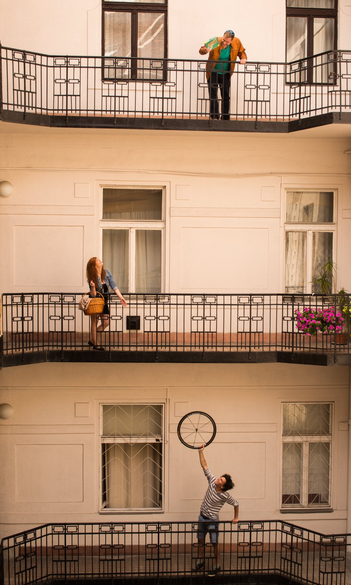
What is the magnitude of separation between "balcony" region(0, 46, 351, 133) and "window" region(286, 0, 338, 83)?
6 centimetres

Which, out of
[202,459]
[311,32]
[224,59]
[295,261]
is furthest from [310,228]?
[202,459]

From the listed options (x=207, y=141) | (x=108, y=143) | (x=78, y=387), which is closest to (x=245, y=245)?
(x=207, y=141)

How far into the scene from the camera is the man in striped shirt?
1055cm

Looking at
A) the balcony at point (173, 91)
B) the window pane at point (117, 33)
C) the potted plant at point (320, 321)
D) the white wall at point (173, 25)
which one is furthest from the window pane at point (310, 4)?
the potted plant at point (320, 321)

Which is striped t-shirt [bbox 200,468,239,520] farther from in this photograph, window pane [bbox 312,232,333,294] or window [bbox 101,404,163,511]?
window pane [bbox 312,232,333,294]

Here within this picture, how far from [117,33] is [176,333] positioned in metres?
5.51

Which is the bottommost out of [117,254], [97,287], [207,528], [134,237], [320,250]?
[207,528]

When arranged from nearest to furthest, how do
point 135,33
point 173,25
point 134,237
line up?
point 173,25
point 135,33
point 134,237

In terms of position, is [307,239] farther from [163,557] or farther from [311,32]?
[163,557]

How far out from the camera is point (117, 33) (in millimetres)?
12102

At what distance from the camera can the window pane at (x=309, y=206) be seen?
12.4 meters

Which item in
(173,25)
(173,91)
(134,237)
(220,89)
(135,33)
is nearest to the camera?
(220,89)

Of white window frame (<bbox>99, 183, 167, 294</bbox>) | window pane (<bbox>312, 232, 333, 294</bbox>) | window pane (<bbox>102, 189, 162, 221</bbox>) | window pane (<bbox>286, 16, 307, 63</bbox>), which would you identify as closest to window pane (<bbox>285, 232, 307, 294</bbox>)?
window pane (<bbox>312, 232, 333, 294</bbox>)

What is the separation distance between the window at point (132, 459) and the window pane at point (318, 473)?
8.94 feet
